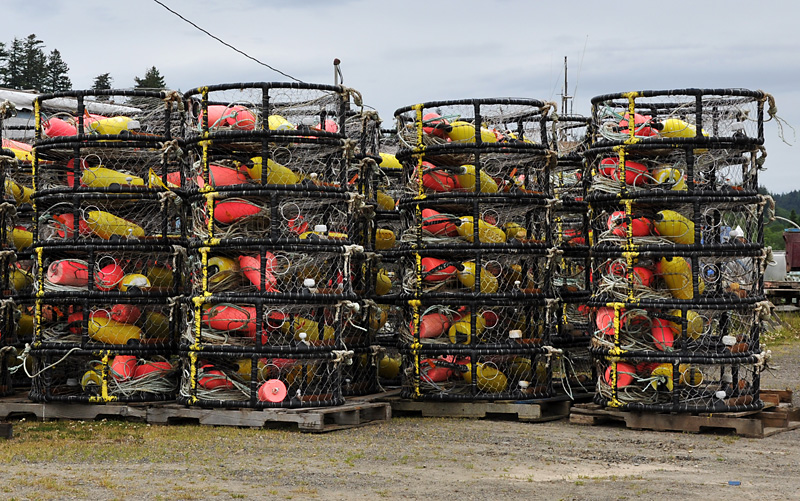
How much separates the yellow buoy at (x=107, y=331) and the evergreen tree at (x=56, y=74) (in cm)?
4999

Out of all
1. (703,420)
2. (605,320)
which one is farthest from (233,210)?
(703,420)

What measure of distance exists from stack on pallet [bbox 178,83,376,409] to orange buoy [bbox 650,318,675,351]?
3558mm

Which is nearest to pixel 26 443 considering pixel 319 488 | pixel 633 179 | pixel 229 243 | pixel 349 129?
pixel 229 243

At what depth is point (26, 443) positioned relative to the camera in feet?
38.9

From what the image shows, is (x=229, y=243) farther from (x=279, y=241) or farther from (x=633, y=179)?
(x=633, y=179)

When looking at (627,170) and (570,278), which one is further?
(570,278)

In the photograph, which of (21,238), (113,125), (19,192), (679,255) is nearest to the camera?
(679,255)

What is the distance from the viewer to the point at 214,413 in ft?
42.7

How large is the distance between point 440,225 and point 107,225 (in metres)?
4.24

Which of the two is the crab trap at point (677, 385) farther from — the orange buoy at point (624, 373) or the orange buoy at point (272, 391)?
the orange buoy at point (272, 391)

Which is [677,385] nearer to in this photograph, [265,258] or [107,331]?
[265,258]

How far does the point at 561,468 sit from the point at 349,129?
6.96 meters

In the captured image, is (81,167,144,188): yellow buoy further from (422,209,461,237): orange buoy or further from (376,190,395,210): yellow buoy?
(376,190,395,210): yellow buoy

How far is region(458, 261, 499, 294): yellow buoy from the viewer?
14281mm
